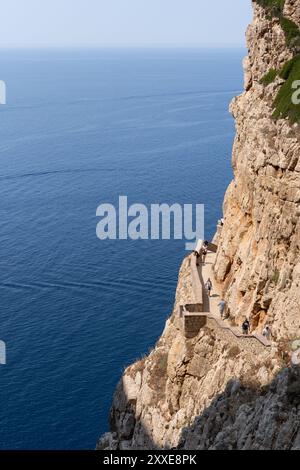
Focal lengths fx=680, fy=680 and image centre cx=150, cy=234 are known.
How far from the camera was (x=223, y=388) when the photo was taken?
2859 cm

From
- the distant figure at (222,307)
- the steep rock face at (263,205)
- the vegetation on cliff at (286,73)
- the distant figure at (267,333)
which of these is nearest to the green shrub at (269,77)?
the vegetation on cliff at (286,73)

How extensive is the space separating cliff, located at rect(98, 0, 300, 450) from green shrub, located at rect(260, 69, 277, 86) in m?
0.07

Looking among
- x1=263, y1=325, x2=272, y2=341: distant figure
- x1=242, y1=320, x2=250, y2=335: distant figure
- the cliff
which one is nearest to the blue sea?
the cliff

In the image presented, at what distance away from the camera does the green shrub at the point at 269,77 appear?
1427 inches

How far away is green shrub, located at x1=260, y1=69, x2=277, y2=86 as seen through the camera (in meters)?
36.3

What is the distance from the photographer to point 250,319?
106 ft

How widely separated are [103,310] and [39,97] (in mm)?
133769

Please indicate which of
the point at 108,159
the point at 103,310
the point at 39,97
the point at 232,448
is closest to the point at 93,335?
the point at 103,310

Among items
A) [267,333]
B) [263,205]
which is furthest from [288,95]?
[267,333]

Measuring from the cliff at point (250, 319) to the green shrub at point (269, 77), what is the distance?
2.7 inches

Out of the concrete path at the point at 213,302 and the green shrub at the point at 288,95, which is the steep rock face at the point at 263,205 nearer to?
the green shrub at the point at 288,95

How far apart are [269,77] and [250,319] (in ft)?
43.7

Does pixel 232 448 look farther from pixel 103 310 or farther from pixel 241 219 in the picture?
pixel 103 310

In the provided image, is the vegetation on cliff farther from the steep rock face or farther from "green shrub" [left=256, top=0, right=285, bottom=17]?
the steep rock face
